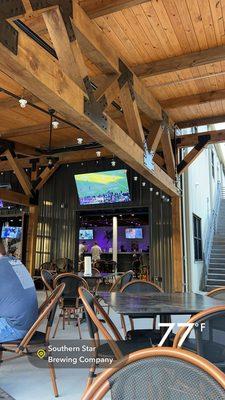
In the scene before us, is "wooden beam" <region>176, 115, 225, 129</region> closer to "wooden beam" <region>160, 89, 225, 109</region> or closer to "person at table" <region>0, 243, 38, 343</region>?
"wooden beam" <region>160, 89, 225, 109</region>

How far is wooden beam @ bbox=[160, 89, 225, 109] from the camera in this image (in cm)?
602

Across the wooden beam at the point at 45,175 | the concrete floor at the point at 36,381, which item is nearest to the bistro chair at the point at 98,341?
the concrete floor at the point at 36,381

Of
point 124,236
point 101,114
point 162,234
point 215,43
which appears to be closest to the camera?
point 101,114

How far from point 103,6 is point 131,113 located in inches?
63.2

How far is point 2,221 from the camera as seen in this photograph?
1490cm

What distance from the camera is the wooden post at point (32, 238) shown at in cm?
1080

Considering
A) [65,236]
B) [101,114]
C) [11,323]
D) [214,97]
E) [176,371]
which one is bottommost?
[11,323]

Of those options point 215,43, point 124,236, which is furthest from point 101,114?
point 124,236

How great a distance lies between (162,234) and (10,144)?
16.2 ft

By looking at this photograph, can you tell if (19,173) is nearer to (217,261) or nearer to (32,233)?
(32,233)

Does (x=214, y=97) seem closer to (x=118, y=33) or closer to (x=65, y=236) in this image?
(x=118, y=33)

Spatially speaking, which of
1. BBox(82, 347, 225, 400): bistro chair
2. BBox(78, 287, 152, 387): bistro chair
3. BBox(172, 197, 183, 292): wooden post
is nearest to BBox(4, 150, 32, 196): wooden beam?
BBox(172, 197, 183, 292): wooden post

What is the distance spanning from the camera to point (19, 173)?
10125 mm

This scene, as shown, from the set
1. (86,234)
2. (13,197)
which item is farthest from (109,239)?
(13,197)
